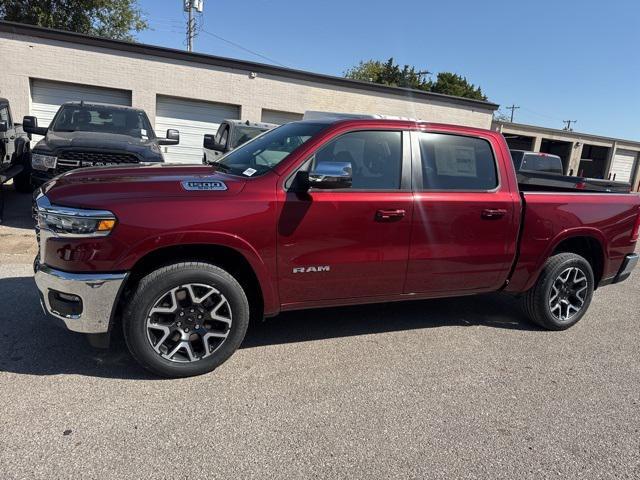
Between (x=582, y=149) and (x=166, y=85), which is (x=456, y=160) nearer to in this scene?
(x=166, y=85)

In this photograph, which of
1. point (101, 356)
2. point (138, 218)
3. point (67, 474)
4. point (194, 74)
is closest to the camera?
point (67, 474)

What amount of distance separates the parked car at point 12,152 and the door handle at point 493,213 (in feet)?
23.9

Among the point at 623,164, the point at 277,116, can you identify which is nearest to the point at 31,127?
the point at 277,116

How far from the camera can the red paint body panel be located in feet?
10.4

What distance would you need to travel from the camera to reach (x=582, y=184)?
583 centimetres

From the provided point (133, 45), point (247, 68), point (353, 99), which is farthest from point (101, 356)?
point (353, 99)

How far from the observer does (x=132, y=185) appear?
329cm

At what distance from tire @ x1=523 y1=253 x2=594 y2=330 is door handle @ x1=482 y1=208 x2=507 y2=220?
2.84 feet

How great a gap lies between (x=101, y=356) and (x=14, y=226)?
5299mm

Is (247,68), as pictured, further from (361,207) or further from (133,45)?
(361,207)

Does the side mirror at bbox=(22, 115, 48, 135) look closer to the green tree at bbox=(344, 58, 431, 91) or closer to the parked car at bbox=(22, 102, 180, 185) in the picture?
the parked car at bbox=(22, 102, 180, 185)

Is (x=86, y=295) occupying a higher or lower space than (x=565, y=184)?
Answer: lower

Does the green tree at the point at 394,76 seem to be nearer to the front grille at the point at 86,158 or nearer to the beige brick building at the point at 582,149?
the beige brick building at the point at 582,149

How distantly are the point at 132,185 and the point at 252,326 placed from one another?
1.79m
